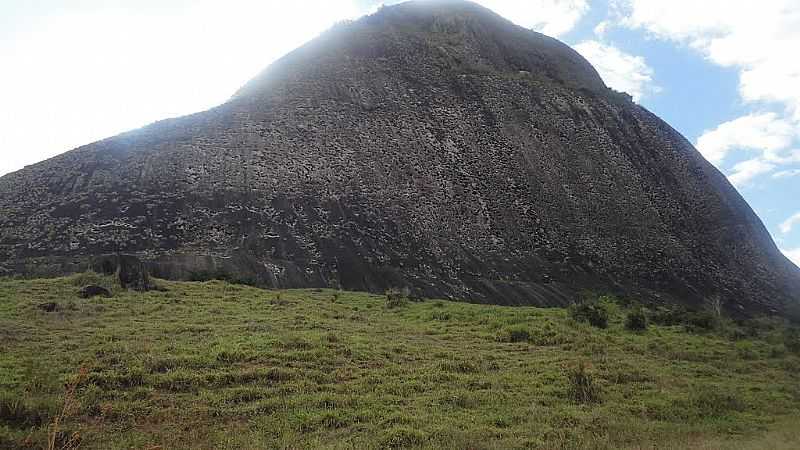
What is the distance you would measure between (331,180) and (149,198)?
9.75 meters

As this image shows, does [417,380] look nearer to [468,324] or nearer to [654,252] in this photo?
[468,324]

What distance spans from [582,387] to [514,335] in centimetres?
580

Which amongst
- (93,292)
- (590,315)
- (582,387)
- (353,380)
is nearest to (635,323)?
(590,315)

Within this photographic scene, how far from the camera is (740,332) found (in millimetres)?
23062

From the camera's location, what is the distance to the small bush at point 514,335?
17.9 m

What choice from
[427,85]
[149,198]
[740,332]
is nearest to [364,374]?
[740,332]

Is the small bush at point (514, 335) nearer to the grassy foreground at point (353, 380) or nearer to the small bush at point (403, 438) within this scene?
the grassy foreground at point (353, 380)

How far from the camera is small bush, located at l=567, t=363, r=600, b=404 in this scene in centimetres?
1205

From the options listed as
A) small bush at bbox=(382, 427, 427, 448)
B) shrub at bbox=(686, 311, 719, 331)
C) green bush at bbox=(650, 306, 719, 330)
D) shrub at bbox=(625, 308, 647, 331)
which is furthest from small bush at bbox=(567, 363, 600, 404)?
shrub at bbox=(686, 311, 719, 331)

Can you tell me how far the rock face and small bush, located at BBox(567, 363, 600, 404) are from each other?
1551 centimetres

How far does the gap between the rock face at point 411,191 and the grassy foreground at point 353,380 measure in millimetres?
7359

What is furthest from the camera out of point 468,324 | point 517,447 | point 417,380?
point 468,324

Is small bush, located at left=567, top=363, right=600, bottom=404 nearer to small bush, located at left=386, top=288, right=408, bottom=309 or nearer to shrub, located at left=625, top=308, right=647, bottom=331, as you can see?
shrub, located at left=625, top=308, right=647, bottom=331

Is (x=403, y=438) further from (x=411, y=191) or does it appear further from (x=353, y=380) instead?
(x=411, y=191)
